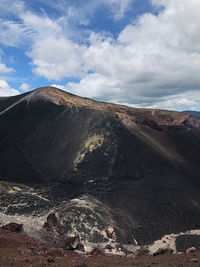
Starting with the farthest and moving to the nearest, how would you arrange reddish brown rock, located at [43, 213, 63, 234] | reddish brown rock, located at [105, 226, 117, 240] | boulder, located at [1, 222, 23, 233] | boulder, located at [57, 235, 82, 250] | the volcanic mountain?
the volcanic mountain
reddish brown rock, located at [105, 226, 117, 240]
reddish brown rock, located at [43, 213, 63, 234]
boulder, located at [1, 222, 23, 233]
boulder, located at [57, 235, 82, 250]

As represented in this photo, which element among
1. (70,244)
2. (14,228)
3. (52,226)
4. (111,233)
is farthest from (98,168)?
(70,244)

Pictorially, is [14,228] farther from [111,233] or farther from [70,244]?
[111,233]

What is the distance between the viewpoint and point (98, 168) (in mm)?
43281

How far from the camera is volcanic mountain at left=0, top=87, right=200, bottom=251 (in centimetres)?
3003

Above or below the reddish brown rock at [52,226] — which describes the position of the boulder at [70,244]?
above

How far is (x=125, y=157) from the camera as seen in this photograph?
148ft

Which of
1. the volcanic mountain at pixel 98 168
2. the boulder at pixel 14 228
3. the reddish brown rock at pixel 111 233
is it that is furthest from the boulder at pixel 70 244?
the reddish brown rock at pixel 111 233

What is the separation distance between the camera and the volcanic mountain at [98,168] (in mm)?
30031

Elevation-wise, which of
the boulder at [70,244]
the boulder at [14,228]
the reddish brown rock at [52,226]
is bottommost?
the reddish brown rock at [52,226]

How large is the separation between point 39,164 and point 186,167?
3111cm

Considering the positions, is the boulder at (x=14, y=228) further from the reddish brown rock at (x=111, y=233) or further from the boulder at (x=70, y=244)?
the reddish brown rock at (x=111, y=233)

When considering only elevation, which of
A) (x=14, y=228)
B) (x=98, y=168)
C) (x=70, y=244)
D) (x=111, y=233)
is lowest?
(x=111, y=233)

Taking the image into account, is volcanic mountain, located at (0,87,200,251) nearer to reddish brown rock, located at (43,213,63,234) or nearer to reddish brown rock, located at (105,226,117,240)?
reddish brown rock, located at (105,226,117,240)

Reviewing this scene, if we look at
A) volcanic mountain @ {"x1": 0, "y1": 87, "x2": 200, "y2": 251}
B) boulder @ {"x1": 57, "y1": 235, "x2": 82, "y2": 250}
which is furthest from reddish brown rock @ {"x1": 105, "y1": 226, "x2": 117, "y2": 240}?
boulder @ {"x1": 57, "y1": 235, "x2": 82, "y2": 250}
